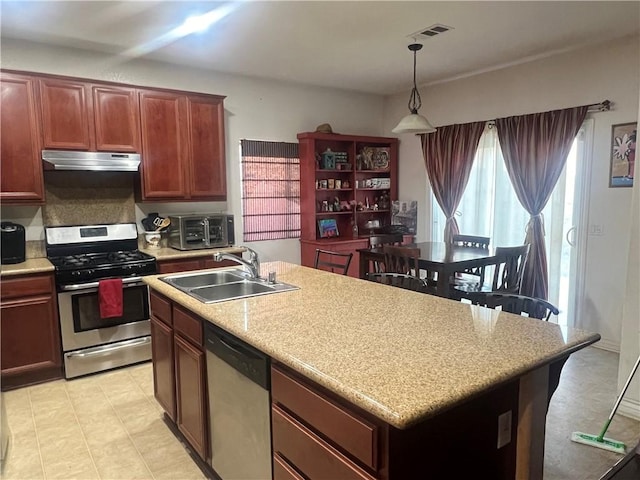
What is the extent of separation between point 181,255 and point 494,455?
3010mm

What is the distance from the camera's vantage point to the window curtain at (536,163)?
13.4 ft

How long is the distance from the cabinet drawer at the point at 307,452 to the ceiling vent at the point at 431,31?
300cm

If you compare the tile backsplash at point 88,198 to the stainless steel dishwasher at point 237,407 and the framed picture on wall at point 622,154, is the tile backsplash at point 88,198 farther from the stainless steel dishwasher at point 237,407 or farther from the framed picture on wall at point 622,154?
the framed picture on wall at point 622,154

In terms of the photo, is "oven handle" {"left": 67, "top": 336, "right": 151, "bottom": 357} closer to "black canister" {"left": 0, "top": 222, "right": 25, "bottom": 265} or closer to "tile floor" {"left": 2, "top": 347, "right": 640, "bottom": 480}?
"tile floor" {"left": 2, "top": 347, "right": 640, "bottom": 480}

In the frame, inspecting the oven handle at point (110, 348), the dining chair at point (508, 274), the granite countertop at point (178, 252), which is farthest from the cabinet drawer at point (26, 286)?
the dining chair at point (508, 274)

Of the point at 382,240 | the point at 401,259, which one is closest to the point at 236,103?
the point at 382,240

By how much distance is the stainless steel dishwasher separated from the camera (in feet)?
5.46

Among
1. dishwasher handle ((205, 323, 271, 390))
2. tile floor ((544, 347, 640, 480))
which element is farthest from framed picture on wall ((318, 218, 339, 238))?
dishwasher handle ((205, 323, 271, 390))

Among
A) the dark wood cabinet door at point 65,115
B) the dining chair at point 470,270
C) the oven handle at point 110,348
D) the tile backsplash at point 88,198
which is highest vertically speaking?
the dark wood cabinet door at point 65,115

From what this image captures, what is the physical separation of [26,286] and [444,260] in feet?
10.1

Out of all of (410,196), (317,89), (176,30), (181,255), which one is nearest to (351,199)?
(410,196)

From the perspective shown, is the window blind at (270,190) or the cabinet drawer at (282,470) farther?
the window blind at (270,190)

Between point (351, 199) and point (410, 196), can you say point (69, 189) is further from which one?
point (410, 196)

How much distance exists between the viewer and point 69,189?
3.87 metres
